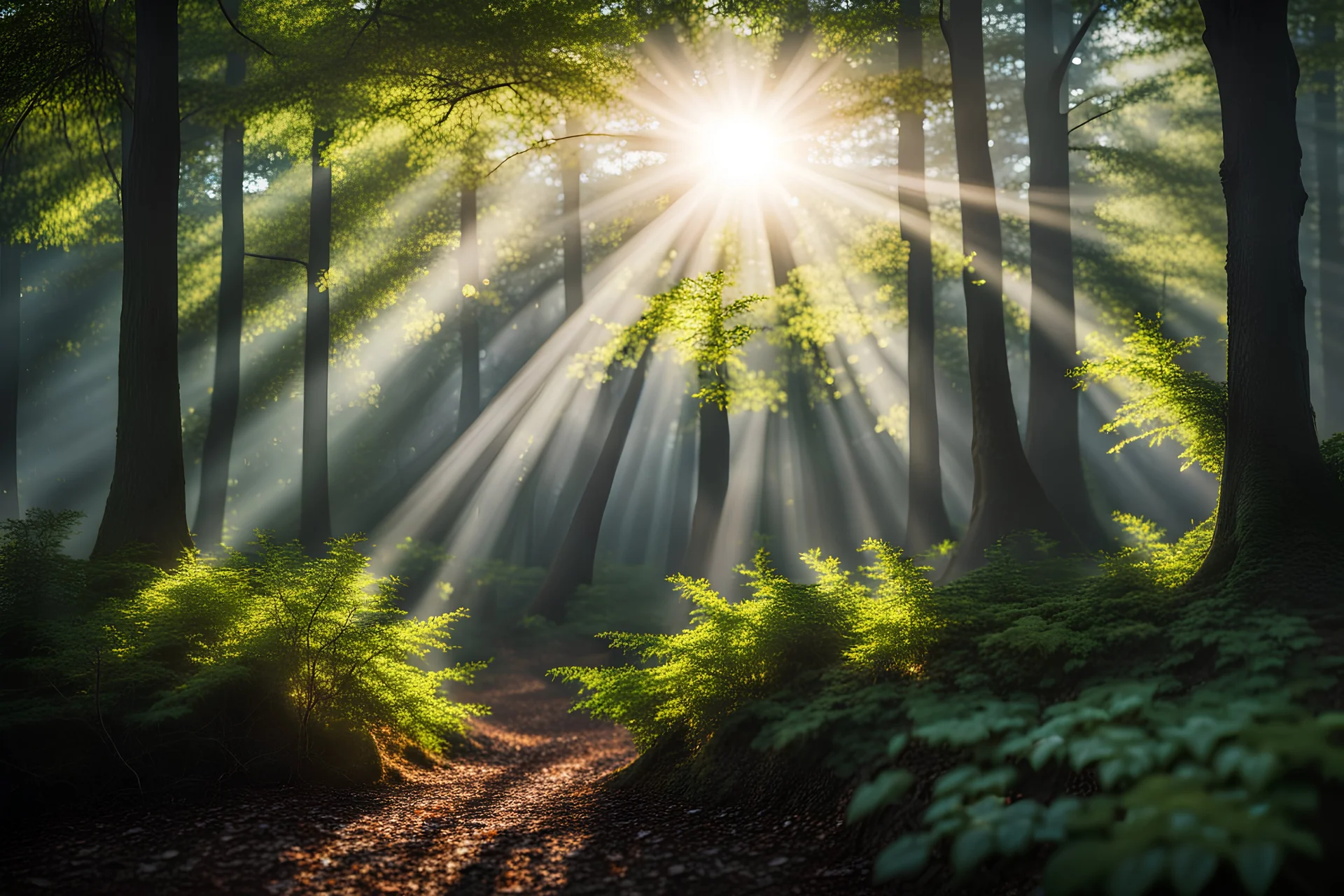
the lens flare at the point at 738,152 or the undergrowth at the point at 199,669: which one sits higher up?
the lens flare at the point at 738,152

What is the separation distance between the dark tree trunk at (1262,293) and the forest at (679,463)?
0.03 m

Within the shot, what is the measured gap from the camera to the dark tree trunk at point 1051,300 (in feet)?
40.4

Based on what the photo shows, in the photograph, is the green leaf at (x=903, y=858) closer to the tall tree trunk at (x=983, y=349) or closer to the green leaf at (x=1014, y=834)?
the green leaf at (x=1014, y=834)

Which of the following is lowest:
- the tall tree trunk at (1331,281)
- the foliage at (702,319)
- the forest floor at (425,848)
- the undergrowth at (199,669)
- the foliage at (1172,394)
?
the forest floor at (425,848)

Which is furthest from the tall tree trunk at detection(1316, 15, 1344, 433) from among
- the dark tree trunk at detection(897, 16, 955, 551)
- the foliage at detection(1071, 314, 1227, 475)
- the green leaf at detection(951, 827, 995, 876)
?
the green leaf at detection(951, 827, 995, 876)

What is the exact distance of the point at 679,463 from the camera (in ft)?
81.2

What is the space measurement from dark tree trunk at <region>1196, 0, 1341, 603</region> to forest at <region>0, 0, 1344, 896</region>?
1.1 inches

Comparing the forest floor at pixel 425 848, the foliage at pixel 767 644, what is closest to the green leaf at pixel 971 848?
the forest floor at pixel 425 848

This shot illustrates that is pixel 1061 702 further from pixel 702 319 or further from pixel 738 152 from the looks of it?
pixel 738 152

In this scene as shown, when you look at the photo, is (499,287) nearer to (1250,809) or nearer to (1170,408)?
(1170,408)

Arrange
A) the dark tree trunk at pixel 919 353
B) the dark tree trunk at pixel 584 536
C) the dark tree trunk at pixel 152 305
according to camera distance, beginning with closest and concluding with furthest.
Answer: the dark tree trunk at pixel 152 305
the dark tree trunk at pixel 919 353
the dark tree trunk at pixel 584 536

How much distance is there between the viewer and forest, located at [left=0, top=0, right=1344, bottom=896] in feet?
11.6

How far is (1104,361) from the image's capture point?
20.7 feet

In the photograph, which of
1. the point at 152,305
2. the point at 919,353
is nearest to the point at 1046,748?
the point at 152,305
